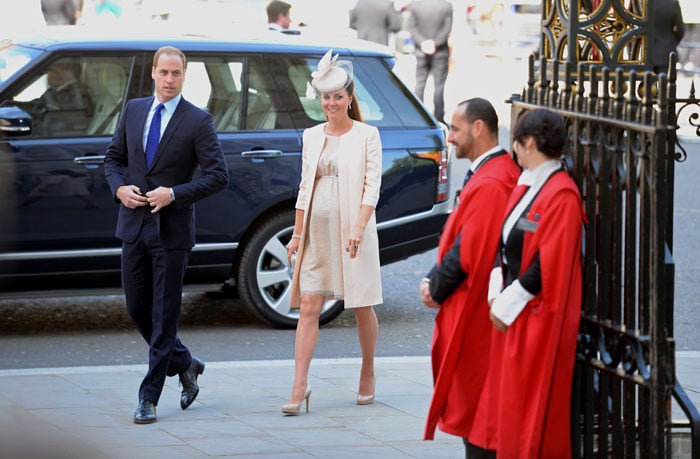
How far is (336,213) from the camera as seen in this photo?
23.7ft

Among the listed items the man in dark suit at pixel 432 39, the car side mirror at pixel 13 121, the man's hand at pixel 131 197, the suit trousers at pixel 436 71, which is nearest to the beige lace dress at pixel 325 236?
the man's hand at pixel 131 197

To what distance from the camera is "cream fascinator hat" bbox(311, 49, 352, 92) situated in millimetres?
7121

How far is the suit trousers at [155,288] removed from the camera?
6875 mm

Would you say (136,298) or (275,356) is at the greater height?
(136,298)

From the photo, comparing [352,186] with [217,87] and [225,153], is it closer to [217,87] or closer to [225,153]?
[225,153]

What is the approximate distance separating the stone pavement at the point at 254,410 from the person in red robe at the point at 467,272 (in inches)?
41.8

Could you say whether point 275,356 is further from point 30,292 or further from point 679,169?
point 679,169

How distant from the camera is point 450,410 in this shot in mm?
5273

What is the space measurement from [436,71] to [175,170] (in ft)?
49.5

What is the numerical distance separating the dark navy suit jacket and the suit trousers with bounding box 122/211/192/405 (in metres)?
0.04

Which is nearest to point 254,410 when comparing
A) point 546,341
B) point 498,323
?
point 498,323

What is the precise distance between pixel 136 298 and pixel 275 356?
1868 mm

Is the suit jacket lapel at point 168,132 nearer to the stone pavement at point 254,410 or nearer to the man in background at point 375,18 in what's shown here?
the stone pavement at point 254,410

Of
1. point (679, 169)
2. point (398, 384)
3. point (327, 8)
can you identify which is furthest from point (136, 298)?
point (327, 8)
